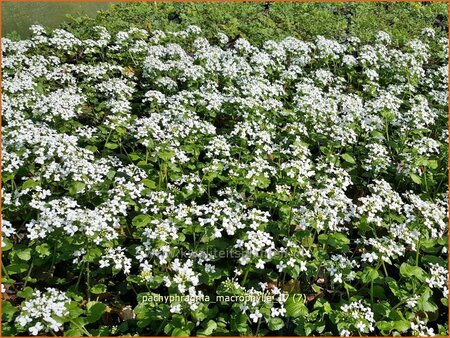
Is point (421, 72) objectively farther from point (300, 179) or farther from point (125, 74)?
point (125, 74)

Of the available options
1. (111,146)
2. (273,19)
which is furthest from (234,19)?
(111,146)

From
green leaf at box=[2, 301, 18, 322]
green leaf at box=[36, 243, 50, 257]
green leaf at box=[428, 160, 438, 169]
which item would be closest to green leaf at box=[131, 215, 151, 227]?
green leaf at box=[36, 243, 50, 257]

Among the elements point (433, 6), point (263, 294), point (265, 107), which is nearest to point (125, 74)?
point (265, 107)

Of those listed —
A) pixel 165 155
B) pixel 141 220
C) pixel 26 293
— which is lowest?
pixel 26 293

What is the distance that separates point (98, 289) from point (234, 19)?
704cm

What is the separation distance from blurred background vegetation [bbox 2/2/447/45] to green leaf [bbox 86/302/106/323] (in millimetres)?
6058

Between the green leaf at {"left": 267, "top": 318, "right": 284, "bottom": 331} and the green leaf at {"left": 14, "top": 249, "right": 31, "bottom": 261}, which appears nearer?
the green leaf at {"left": 267, "top": 318, "right": 284, "bottom": 331}

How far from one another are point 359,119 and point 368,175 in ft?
3.26

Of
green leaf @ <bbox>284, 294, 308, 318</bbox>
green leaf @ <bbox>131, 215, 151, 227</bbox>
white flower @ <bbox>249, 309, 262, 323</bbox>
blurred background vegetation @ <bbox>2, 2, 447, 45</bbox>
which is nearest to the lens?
white flower @ <bbox>249, 309, 262, 323</bbox>

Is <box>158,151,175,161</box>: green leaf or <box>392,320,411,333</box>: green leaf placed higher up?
<box>158,151,175,161</box>: green leaf

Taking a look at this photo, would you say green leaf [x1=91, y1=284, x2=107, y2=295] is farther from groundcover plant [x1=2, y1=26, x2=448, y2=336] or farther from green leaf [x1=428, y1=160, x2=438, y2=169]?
green leaf [x1=428, y1=160, x2=438, y2=169]

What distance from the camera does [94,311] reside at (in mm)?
3896

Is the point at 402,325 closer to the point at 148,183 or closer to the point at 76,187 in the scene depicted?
the point at 148,183

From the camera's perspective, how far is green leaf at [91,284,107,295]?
409 cm
